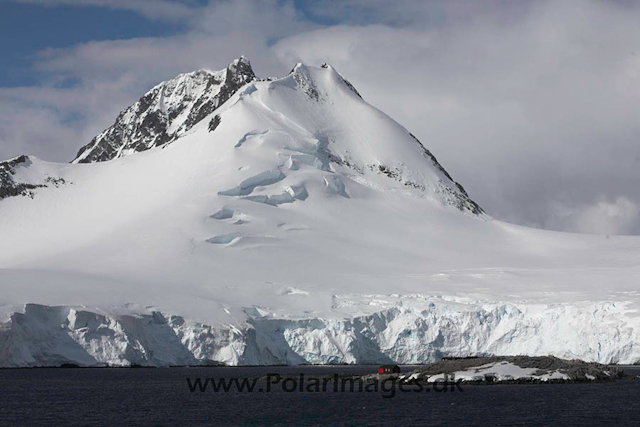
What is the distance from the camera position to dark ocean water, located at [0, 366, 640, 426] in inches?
2406

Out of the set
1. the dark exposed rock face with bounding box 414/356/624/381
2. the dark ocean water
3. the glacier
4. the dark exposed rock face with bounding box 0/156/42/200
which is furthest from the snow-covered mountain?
the dark exposed rock face with bounding box 414/356/624/381

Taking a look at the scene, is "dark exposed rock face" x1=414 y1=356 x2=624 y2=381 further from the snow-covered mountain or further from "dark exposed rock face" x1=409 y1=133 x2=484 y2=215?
"dark exposed rock face" x1=409 y1=133 x2=484 y2=215

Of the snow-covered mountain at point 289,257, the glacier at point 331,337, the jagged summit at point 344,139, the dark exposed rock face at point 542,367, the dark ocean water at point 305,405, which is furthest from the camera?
the jagged summit at point 344,139

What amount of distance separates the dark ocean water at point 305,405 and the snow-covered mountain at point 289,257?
1277cm

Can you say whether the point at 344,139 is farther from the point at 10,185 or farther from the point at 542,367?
the point at 542,367

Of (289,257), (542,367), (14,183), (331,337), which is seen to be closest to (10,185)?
(14,183)

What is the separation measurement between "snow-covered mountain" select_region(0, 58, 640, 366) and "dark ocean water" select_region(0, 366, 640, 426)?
12.8m

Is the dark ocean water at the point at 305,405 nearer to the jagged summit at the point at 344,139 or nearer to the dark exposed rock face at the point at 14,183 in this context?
the dark exposed rock face at the point at 14,183

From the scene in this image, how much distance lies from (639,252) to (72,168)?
89.6m

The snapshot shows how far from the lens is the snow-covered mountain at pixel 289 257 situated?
103438 millimetres

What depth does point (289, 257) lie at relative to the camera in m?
134

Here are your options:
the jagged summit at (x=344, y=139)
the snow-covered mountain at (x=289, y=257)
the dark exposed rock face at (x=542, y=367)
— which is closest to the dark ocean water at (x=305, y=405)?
the dark exposed rock face at (x=542, y=367)

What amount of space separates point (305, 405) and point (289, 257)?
207 feet

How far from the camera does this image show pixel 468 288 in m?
123
